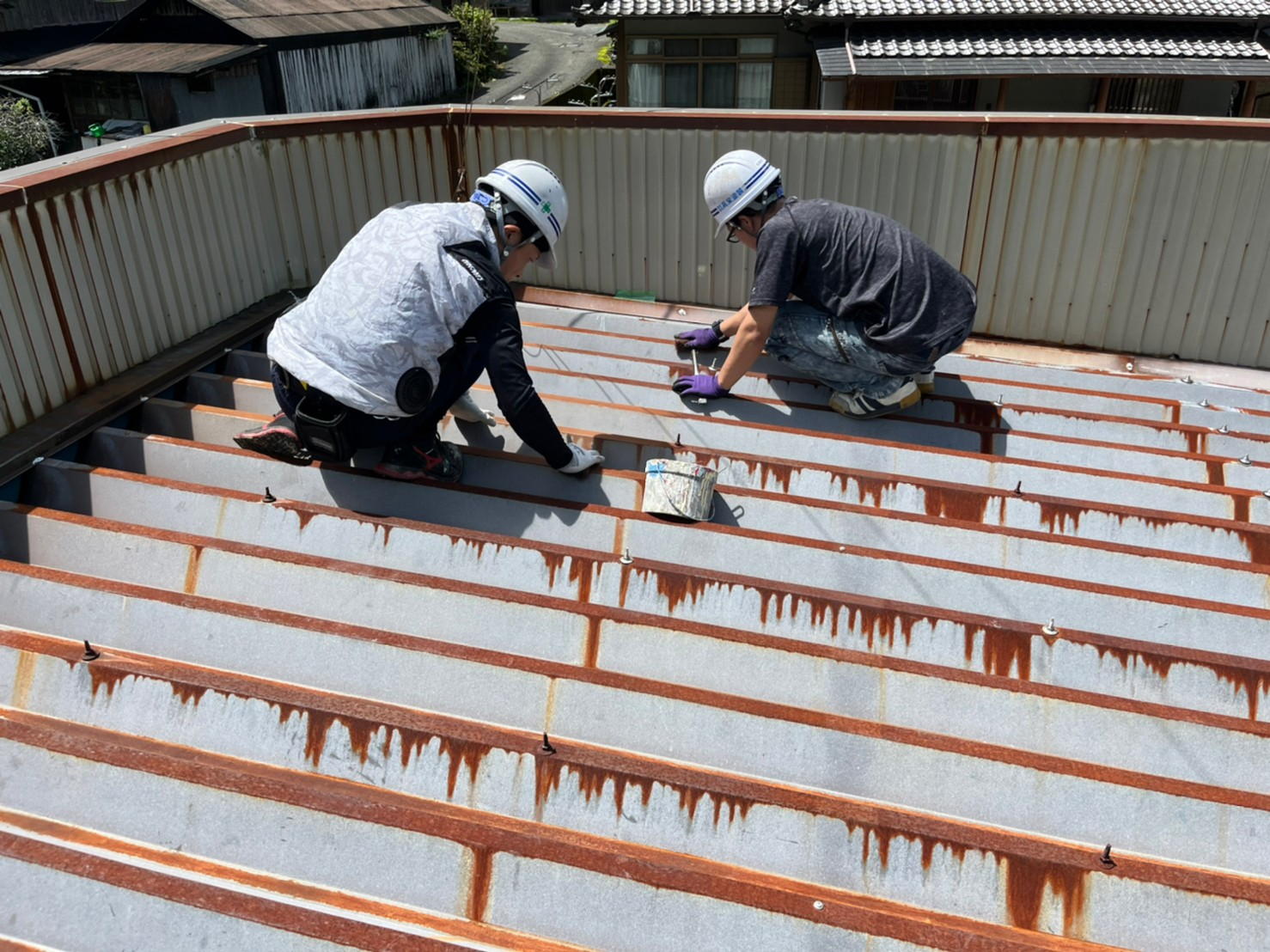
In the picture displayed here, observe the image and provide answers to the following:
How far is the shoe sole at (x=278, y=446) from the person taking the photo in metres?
3.54

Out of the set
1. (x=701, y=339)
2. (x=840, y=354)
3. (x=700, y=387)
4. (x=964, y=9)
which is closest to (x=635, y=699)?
(x=700, y=387)

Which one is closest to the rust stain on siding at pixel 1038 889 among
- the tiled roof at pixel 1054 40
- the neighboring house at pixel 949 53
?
the neighboring house at pixel 949 53

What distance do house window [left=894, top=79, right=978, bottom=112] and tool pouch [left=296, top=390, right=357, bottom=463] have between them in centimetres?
1319

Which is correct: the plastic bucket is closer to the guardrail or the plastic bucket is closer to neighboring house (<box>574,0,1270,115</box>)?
the guardrail

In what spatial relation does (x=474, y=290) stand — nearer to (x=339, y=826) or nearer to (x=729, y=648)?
(x=729, y=648)

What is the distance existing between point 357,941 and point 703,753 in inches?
37.8

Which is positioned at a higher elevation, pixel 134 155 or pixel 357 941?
pixel 134 155

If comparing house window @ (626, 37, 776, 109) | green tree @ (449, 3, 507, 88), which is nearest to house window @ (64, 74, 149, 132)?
green tree @ (449, 3, 507, 88)

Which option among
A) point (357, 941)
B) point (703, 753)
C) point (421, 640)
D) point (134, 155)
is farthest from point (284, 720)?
point (134, 155)

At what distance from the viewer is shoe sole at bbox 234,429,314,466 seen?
3543 mm

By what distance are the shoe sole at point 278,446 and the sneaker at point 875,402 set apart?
7.72 ft

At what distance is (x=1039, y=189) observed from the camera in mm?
4938

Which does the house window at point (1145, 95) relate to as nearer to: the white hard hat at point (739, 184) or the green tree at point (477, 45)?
the white hard hat at point (739, 184)

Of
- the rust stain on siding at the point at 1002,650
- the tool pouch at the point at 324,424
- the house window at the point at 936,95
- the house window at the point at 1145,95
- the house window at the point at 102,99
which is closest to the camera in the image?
the rust stain on siding at the point at 1002,650
